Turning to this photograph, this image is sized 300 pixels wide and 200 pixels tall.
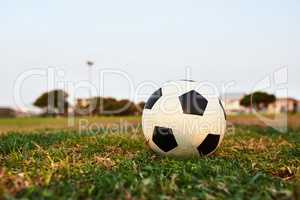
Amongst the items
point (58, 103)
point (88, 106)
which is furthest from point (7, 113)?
point (88, 106)

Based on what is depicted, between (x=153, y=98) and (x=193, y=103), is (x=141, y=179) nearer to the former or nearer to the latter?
(x=193, y=103)

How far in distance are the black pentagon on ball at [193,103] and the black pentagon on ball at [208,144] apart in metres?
0.35

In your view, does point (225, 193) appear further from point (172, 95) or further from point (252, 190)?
point (172, 95)

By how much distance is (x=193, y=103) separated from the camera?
4.13 meters

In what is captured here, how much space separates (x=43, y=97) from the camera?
61.3 meters

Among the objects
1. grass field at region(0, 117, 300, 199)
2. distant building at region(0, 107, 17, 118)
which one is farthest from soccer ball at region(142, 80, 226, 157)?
distant building at region(0, 107, 17, 118)

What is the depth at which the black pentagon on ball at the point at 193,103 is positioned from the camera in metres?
4.10

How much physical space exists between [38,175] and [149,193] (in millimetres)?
1088

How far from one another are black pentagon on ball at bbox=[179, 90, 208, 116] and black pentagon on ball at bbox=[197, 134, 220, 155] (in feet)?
1.14

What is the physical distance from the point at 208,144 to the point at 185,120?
0.48m

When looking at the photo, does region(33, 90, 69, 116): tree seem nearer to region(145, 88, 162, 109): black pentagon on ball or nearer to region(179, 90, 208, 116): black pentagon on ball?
region(145, 88, 162, 109): black pentagon on ball

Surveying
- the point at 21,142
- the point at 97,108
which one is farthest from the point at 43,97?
the point at 21,142

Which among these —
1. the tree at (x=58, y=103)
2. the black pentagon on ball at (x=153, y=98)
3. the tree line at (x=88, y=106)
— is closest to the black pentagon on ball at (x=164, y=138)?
the black pentagon on ball at (x=153, y=98)

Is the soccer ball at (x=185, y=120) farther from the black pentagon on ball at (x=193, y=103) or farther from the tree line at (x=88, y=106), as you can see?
the tree line at (x=88, y=106)
